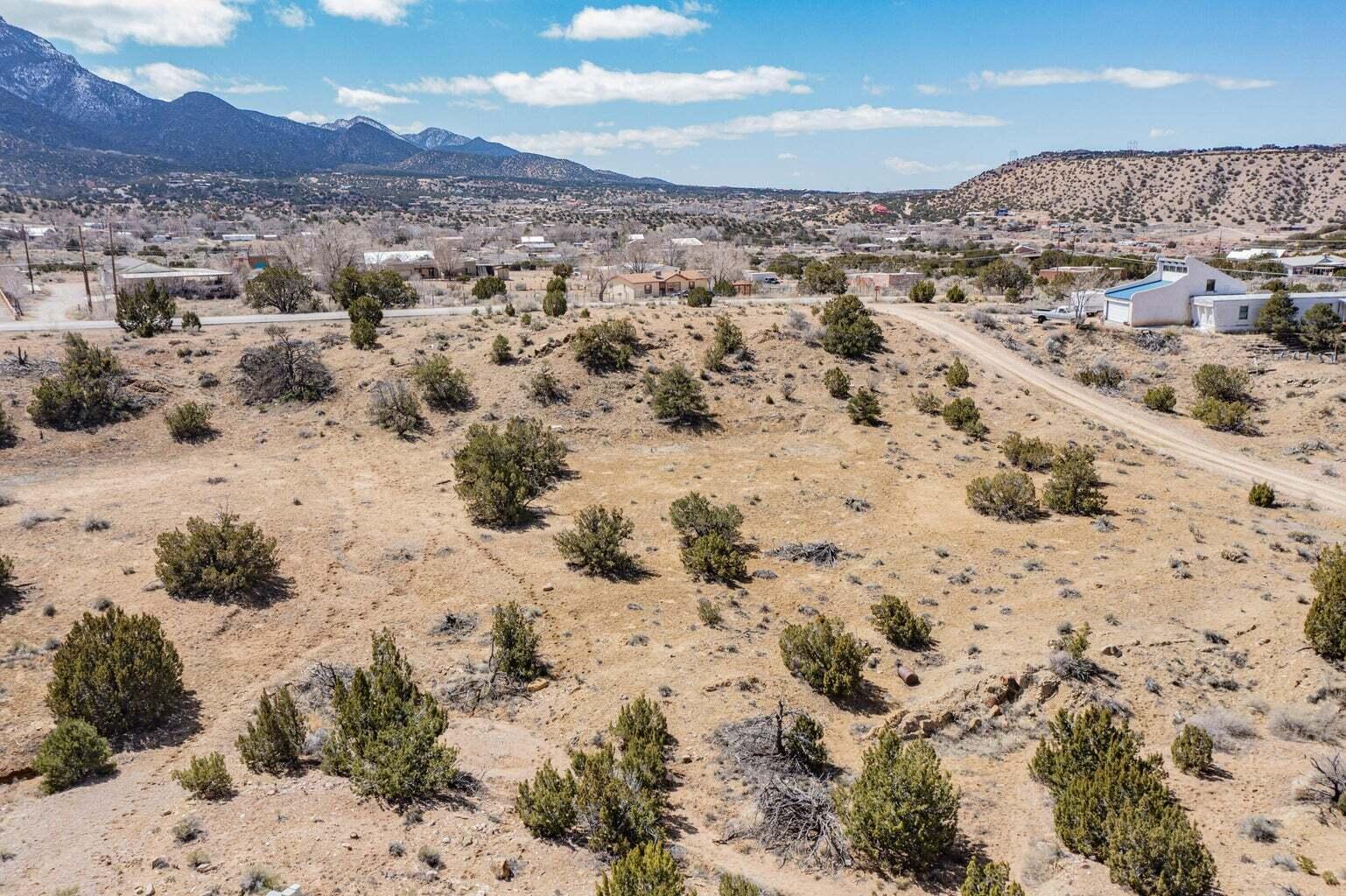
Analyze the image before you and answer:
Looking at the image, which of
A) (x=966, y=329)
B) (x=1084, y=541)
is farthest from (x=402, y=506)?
(x=966, y=329)

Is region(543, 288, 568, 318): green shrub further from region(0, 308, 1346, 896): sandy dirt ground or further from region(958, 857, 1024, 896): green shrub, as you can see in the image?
region(958, 857, 1024, 896): green shrub

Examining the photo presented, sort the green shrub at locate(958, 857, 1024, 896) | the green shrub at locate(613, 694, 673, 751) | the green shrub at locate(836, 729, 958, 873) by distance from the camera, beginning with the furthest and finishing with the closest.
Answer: the green shrub at locate(613, 694, 673, 751)
the green shrub at locate(836, 729, 958, 873)
the green shrub at locate(958, 857, 1024, 896)

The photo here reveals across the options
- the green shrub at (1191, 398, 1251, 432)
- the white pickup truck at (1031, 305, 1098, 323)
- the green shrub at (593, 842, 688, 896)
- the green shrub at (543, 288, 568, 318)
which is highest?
the green shrub at (543, 288, 568, 318)

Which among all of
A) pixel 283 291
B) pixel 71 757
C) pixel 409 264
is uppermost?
pixel 409 264

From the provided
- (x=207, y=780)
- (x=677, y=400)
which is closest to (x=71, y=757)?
(x=207, y=780)

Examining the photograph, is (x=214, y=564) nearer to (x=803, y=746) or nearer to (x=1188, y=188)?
(x=803, y=746)

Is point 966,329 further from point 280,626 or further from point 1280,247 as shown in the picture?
point 1280,247

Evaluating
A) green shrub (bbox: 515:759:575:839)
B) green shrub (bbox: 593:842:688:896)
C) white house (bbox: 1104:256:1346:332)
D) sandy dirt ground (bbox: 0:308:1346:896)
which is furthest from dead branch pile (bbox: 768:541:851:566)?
white house (bbox: 1104:256:1346:332)
